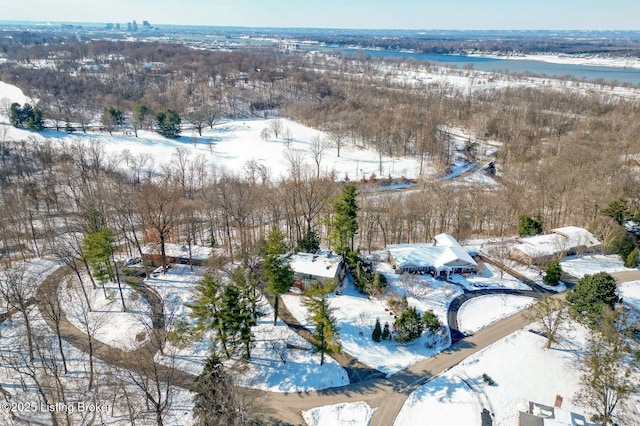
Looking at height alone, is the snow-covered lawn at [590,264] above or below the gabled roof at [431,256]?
below

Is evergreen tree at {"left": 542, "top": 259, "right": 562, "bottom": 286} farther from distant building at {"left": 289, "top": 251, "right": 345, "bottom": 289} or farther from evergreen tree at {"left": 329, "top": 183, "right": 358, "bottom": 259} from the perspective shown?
distant building at {"left": 289, "top": 251, "right": 345, "bottom": 289}

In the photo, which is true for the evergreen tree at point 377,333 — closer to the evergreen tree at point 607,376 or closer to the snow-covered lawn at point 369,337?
the snow-covered lawn at point 369,337

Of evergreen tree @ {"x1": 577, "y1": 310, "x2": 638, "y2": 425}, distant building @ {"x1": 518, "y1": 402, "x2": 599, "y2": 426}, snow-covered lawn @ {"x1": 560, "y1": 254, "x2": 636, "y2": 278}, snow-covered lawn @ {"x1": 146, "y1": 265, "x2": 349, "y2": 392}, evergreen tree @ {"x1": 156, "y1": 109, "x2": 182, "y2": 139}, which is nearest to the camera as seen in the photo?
distant building @ {"x1": 518, "y1": 402, "x2": 599, "y2": 426}

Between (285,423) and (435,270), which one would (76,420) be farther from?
(435,270)

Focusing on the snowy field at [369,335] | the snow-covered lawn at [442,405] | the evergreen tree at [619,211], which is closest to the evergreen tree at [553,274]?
the snowy field at [369,335]

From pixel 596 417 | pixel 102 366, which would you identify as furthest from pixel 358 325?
pixel 102 366

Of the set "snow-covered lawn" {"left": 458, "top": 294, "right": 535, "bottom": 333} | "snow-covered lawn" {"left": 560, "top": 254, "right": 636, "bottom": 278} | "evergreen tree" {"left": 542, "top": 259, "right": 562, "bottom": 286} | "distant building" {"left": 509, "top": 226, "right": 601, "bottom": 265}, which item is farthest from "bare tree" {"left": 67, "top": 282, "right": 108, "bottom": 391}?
"snow-covered lawn" {"left": 560, "top": 254, "right": 636, "bottom": 278}
